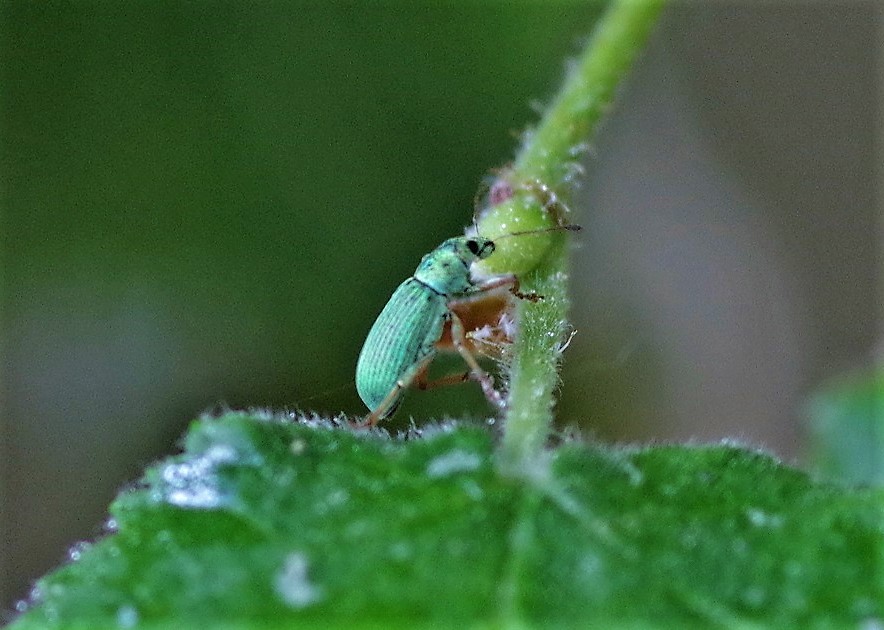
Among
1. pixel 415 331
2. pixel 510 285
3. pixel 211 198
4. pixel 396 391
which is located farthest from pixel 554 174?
pixel 211 198

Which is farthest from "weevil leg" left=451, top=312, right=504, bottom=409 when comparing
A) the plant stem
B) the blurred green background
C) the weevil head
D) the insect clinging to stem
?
the blurred green background

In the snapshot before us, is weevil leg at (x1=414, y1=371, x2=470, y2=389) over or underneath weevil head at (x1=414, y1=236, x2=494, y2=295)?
underneath

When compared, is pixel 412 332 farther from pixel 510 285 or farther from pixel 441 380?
pixel 510 285

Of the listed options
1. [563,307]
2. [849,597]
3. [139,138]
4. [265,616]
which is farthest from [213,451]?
[139,138]

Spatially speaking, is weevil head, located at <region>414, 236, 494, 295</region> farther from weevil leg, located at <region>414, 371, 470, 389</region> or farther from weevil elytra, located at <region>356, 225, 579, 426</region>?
weevil leg, located at <region>414, 371, 470, 389</region>

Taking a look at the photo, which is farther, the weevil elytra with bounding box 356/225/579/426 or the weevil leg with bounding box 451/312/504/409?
the weevil elytra with bounding box 356/225/579/426

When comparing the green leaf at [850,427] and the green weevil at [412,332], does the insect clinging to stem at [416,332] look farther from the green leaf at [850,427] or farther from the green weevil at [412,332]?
the green leaf at [850,427]

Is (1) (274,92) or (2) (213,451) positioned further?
(1) (274,92)

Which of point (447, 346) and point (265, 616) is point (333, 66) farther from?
point (265, 616)
